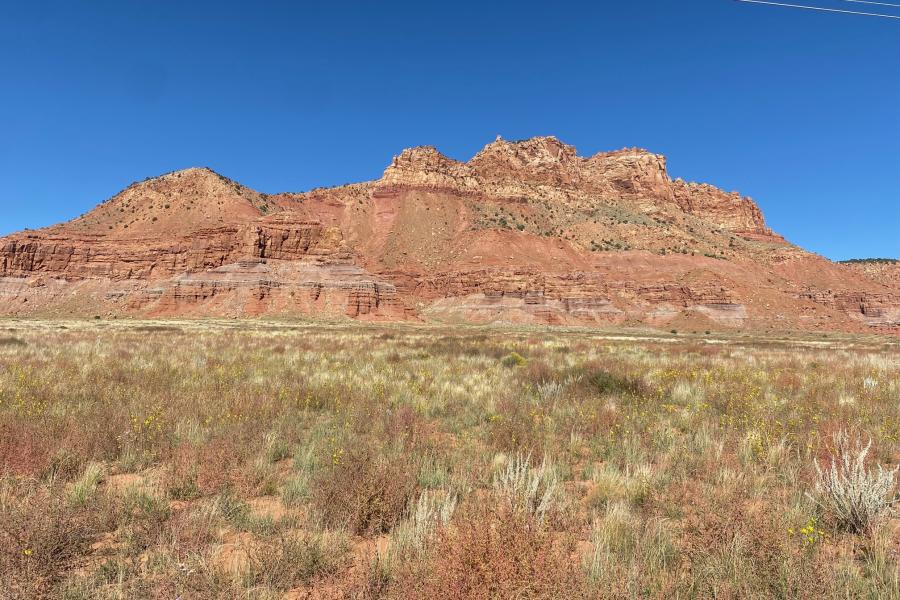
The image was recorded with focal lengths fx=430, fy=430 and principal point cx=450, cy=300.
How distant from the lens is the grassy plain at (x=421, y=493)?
2703mm

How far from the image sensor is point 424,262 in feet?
282

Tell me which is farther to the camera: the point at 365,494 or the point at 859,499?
the point at 365,494

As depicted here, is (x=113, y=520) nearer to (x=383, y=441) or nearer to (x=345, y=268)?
(x=383, y=441)

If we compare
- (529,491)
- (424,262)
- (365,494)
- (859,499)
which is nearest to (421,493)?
(365,494)

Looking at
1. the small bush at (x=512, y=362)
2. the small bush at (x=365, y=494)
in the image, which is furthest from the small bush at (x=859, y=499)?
the small bush at (x=512, y=362)

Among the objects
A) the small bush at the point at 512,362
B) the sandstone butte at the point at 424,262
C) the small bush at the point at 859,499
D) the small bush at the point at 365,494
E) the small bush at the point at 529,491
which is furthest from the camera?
the sandstone butte at the point at 424,262

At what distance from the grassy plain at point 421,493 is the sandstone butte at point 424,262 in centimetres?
5373

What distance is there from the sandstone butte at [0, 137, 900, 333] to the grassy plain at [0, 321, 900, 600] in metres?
53.7

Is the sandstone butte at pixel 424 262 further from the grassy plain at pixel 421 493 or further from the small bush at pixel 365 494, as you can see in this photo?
the small bush at pixel 365 494

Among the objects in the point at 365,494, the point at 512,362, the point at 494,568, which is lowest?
the point at 365,494

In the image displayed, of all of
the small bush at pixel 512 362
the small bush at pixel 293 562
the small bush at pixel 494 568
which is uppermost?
the small bush at pixel 512 362

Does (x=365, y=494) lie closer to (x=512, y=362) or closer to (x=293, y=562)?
(x=293, y=562)

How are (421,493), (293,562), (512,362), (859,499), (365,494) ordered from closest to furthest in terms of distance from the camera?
1. (293,562)
2. (859,499)
3. (365,494)
4. (421,493)
5. (512,362)

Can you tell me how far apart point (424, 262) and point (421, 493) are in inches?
3236
